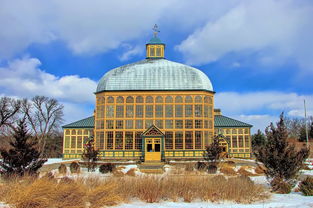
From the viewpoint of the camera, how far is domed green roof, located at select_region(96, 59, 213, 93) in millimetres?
33750

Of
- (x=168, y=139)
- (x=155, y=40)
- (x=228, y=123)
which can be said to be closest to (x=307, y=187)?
(x=168, y=139)

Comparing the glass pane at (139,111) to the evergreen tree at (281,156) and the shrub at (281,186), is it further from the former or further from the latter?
the shrub at (281,186)

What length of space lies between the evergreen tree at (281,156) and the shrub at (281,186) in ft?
0.34

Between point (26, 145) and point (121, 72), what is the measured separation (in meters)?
22.7

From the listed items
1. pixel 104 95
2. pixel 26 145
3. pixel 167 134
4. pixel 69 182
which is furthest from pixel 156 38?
pixel 69 182

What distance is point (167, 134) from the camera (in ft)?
107

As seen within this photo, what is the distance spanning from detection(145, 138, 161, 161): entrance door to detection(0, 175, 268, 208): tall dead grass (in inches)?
783

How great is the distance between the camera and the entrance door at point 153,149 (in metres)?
31.5

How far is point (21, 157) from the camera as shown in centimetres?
1338

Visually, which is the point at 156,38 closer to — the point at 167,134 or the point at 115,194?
the point at 167,134

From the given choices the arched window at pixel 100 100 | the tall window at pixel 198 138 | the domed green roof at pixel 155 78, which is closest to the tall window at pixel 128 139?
the arched window at pixel 100 100

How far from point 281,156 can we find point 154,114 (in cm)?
2094

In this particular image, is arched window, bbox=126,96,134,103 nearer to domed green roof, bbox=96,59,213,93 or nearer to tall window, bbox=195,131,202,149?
domed green roof, bbox=96,59,213,93

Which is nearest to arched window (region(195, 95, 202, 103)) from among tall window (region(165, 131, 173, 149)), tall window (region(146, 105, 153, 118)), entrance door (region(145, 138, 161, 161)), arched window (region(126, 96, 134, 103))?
tall window (region(165, 131, 173, 149))
